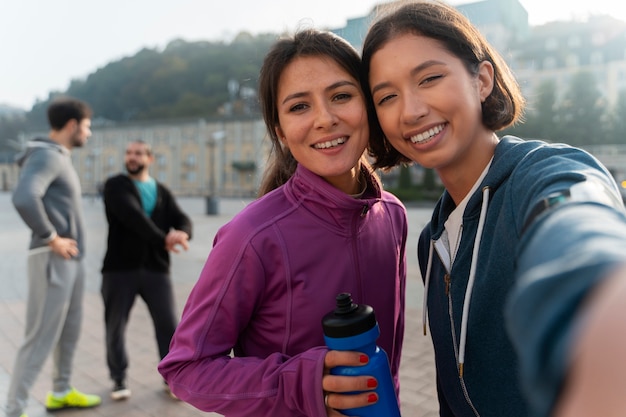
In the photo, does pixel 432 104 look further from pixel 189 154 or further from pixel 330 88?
pixel 189 154

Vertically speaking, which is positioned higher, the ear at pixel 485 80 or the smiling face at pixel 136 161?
the ear at pixel 485 80

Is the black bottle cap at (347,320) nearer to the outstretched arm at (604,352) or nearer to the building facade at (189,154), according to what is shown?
the outstretched arm at (604,352)

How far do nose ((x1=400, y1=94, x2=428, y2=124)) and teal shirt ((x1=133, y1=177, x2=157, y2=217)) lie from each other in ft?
11.6

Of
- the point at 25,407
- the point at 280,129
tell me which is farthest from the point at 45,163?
the point at 280,129

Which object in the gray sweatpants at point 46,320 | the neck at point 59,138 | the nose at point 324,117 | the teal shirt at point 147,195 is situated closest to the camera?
the nose at point 324,117

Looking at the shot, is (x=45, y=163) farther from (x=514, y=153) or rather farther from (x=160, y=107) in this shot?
(x=160, y=107)

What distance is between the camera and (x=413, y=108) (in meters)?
1.45

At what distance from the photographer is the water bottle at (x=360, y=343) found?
1.17 meters

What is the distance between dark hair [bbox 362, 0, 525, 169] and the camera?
4.83 feet

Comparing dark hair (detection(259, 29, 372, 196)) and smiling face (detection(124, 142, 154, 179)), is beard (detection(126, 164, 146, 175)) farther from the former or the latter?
dark hair (detection(259, 29, 372, 196))

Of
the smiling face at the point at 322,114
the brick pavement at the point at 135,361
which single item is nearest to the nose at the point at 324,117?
the smiling face at the point at 322,114

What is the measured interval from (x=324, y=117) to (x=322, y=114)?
13 mm

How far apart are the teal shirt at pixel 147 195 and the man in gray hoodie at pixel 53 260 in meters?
0.53

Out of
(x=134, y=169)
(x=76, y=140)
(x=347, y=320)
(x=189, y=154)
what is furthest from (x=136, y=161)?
(x=189, y=154)
